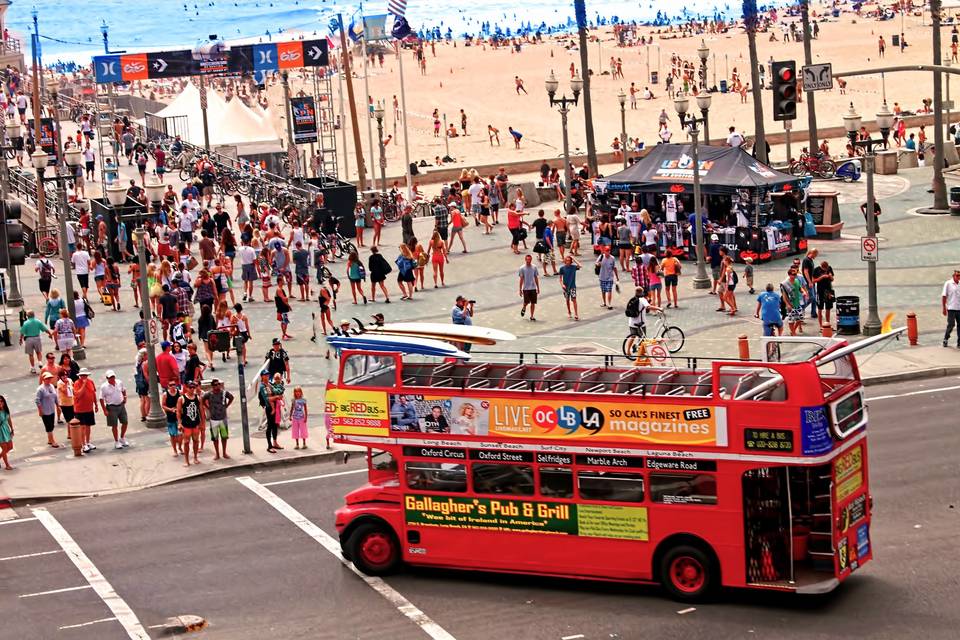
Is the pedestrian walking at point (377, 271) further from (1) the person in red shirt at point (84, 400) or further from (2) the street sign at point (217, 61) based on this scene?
(2) the street sign at point (217, 61)

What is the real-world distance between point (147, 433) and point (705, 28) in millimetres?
115674

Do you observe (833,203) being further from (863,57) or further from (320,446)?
(863,57)

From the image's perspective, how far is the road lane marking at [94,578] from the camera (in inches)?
731

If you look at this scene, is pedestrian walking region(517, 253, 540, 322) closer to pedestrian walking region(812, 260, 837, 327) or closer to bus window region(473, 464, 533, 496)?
pedestrian walking region(812, 260, 837, 327)

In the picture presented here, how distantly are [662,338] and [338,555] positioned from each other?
39.6ft

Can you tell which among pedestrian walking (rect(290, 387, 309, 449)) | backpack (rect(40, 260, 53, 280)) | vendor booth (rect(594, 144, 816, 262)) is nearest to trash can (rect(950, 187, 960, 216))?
vendor booth (rect(594, 144, 816, 262))

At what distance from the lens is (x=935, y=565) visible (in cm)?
1898

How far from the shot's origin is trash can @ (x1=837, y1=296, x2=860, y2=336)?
108ft

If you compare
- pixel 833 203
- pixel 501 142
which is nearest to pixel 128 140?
pixel 501 142

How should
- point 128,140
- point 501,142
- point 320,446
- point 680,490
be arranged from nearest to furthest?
point 680,490
point 320,446
point 128,140
point 501,142

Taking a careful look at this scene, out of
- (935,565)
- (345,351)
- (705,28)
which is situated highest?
(705,28)

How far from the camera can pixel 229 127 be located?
62.8 metres

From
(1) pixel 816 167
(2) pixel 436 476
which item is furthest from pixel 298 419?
(1) pixel 816 167

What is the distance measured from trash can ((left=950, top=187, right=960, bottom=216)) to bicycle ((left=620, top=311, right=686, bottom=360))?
16473 mm
